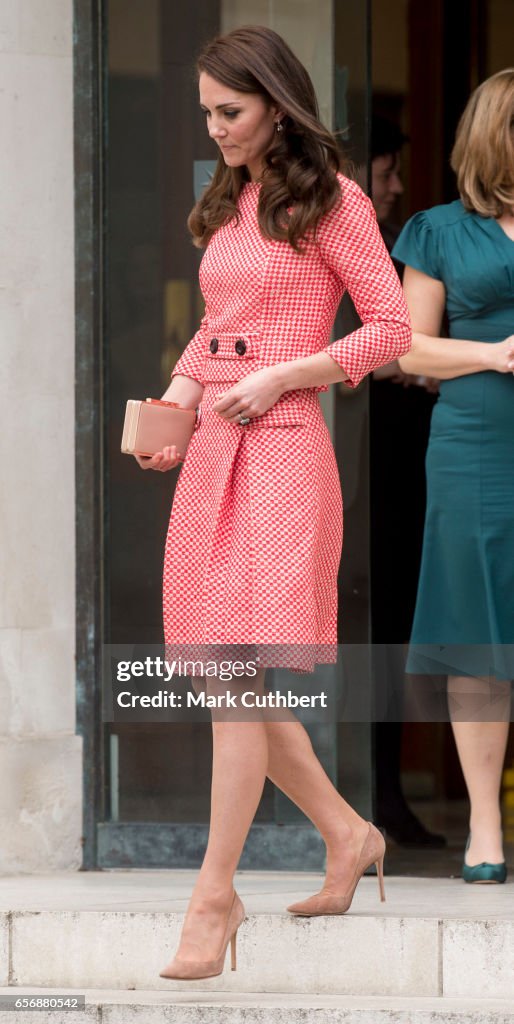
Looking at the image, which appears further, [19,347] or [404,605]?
[404,605]

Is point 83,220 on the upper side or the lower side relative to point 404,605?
upper

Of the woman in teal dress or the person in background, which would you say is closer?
the woman in teal dress

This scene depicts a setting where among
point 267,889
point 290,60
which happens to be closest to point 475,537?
point 267,889

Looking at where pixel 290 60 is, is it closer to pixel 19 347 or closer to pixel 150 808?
pixel 19 347

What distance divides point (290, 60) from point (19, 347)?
1.91 meters

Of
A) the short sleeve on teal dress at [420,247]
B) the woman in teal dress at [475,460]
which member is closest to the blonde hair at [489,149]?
the woman in teal dress at [475,460]

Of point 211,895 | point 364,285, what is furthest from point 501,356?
point 211,895

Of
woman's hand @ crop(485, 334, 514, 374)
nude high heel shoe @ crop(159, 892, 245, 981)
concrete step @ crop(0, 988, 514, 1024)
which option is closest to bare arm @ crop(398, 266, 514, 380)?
woman's hand @ crop(485, 334, 514, 374)

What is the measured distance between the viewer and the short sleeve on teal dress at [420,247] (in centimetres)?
499

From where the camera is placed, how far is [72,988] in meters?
4.24

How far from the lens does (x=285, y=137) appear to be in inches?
155

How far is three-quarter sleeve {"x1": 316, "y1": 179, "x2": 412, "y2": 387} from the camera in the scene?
389cm

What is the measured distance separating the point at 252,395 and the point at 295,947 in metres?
1.25

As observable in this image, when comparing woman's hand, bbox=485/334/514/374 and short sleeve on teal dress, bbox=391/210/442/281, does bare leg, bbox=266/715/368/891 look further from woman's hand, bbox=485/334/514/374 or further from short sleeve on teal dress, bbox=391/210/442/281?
short sleeve on teal dress, bbox=391/210/442/281
